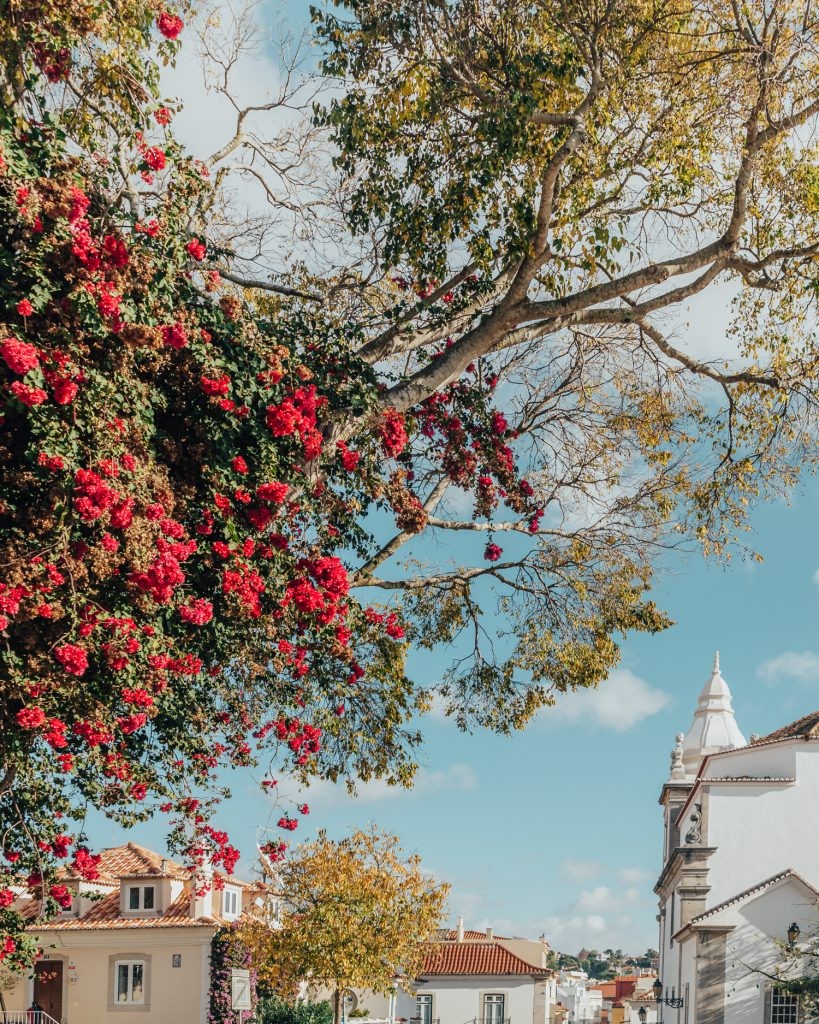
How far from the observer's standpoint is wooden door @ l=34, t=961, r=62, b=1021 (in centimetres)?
4312

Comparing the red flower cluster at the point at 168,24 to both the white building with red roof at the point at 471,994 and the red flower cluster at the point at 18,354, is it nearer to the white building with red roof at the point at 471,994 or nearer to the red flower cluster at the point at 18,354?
the red flower cluster at the point at 18,354

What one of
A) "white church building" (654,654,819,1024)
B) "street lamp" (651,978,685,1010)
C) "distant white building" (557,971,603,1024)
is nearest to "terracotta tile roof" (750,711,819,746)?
"white church building" (654,654,819,1024)

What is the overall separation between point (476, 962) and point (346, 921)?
23.7 m

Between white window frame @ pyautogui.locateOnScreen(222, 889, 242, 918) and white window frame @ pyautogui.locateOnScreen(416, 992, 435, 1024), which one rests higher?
white window frame @ pyautogui.locateOnScreen(222, 889, 242, 918)

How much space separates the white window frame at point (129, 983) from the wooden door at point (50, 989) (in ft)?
6.74

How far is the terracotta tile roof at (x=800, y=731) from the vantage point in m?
39.2

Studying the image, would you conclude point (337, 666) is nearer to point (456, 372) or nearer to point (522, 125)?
point (456, 372)

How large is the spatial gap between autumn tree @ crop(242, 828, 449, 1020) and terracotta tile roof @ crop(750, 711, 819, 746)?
1180cm

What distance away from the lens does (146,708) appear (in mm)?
9508

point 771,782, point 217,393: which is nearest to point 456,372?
point 217,393

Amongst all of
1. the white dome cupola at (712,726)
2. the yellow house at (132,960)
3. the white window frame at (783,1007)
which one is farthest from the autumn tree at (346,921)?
the white dome cupola at (712,726)

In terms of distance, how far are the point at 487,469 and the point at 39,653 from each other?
5.48 meters

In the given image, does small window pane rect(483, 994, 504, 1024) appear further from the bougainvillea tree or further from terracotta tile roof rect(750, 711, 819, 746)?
the bougainvillea tree

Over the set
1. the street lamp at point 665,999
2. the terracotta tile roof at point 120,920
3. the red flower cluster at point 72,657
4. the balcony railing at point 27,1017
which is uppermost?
the red flower cluster at point 72,657
